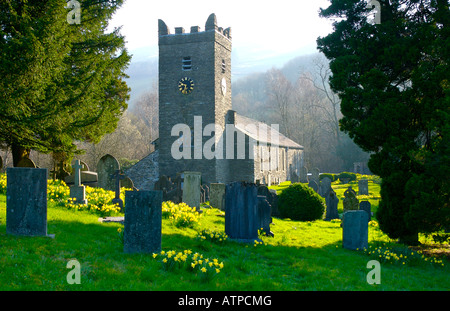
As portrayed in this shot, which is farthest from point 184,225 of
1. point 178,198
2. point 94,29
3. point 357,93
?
point 94,29

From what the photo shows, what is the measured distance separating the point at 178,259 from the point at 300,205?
9.14 metres

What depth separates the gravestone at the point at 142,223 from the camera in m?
6.48

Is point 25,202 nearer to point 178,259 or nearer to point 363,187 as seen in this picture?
point 178,259

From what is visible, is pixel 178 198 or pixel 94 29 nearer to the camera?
pixel 178 198

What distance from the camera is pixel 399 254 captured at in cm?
835

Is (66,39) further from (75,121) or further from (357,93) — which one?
(357,93)

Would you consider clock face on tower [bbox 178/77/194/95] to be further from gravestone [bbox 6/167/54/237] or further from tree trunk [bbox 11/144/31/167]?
gravestone [bbox 6/167/54/237]

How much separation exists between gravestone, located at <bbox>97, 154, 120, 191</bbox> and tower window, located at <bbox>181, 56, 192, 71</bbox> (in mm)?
13737

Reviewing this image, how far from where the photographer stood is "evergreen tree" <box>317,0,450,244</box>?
8.22 meters

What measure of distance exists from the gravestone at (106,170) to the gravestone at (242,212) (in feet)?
23.9

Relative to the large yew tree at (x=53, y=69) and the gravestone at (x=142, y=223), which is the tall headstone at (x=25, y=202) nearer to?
the gravestone at (x=142, y=223)

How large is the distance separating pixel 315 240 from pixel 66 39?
34.3 ft

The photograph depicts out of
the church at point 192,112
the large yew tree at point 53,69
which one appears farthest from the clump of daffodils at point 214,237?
Answer: the church at point 192,112

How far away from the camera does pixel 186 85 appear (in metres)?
26.7
